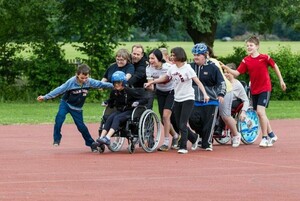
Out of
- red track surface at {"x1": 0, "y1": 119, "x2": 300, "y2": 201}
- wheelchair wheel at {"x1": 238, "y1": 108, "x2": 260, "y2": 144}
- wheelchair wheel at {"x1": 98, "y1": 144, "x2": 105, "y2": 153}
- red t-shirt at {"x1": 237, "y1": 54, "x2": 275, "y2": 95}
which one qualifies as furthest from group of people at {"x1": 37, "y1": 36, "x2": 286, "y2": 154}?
wheelchair wheel at {"x1": 238, "y1": 108, "x2": 260, "y2": 144}

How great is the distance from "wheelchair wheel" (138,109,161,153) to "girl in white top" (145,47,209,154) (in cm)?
44

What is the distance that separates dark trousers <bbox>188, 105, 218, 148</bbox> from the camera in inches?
→ 700

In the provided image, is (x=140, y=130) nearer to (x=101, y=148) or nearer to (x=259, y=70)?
(x=101, y=148)

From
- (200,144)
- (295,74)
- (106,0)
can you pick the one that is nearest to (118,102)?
(200,144)

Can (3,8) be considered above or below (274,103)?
above

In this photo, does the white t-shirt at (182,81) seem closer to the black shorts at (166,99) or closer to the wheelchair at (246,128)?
the black shorts at (166,99)

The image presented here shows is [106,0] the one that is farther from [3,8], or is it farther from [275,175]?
[275,175]

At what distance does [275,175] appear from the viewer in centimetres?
1396

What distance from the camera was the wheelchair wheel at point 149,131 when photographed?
16984 mm

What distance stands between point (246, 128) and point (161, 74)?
2.36 metres

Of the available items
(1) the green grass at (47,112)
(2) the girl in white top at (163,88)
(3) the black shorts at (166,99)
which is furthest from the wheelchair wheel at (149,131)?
(1) the green grass at (47,112)

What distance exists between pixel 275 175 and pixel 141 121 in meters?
3.54

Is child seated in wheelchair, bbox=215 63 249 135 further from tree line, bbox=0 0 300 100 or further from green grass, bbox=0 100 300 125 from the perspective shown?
tree line, bbox=0 0 300 100

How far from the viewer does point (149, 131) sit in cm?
1738
